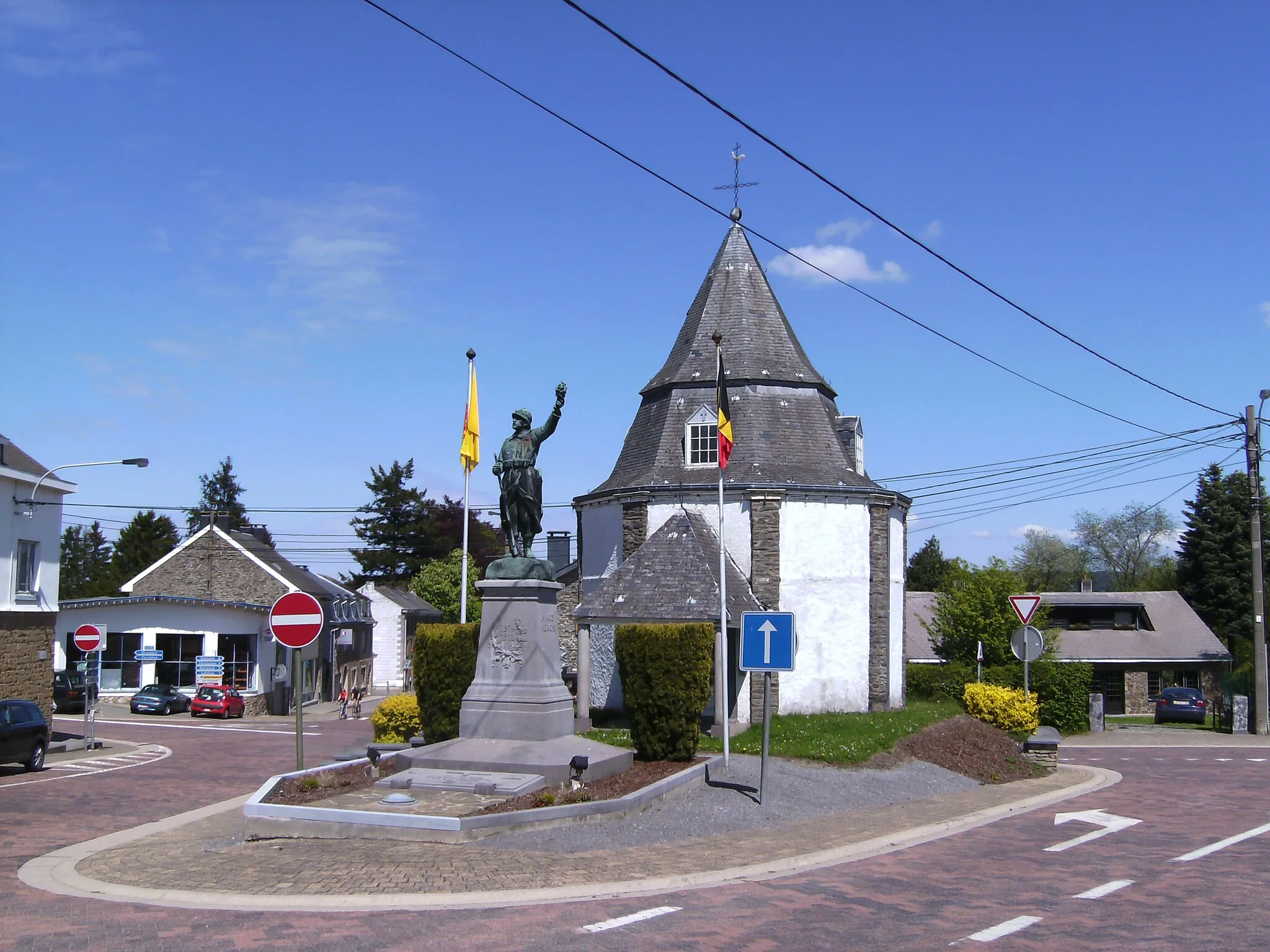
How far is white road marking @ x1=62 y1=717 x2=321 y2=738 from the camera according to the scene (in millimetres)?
32719

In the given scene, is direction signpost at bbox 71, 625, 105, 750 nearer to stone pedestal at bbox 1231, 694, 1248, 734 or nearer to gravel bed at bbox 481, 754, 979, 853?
gravel bed at bbox 481, 754, 979, 853

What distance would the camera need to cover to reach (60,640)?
148 feet

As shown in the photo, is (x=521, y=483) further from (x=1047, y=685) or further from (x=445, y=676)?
(x=1047, y=685)

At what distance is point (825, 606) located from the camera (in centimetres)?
2773

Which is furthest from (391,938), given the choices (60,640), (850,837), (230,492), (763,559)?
(230,492)

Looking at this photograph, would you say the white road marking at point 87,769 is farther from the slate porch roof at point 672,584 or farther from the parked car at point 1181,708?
the parked car at point 1181,708

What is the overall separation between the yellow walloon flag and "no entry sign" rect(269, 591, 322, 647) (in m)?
8.34

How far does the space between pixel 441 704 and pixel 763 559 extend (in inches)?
420

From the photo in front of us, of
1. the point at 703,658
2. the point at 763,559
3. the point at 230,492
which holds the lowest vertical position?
the point at 703,658

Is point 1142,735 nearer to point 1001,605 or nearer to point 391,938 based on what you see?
point 1001,605

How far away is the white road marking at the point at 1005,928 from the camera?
8531 millimetres

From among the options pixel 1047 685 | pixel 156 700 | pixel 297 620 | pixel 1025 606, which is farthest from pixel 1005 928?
pixel 156 700

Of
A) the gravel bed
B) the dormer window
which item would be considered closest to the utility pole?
the dormer window

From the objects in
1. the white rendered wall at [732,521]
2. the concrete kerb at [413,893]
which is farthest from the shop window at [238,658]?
the concrete kerb at [413,893]
